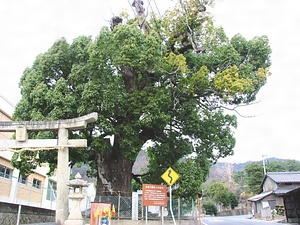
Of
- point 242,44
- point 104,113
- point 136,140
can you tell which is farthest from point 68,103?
point 242,44

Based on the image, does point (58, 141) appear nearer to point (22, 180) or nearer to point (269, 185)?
point (22, 180)

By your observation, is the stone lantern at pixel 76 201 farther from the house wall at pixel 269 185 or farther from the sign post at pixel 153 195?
the house wall at pixel 269 185

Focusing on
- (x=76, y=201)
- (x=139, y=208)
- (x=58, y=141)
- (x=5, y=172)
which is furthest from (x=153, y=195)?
(x=5, y=172)

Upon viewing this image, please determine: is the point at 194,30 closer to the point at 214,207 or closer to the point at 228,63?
the point at 228,63

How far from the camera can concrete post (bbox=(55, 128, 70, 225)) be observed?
10227 mm

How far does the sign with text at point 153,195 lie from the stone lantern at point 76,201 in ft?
8.63

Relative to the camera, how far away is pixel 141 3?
17.3 m

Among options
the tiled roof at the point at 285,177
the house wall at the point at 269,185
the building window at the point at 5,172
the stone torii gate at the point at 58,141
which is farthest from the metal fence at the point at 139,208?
the house wall at the point at 269,185

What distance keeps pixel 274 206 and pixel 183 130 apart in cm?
2293

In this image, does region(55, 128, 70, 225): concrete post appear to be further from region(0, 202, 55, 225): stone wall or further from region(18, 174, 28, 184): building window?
region(18, 174, 28, 184): building window

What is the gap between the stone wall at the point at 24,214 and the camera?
10117mm

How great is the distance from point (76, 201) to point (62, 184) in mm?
879

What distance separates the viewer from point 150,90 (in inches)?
555

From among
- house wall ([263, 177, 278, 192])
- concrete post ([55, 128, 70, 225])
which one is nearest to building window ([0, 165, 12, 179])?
concrete post ([55, 128, 70, 225])
